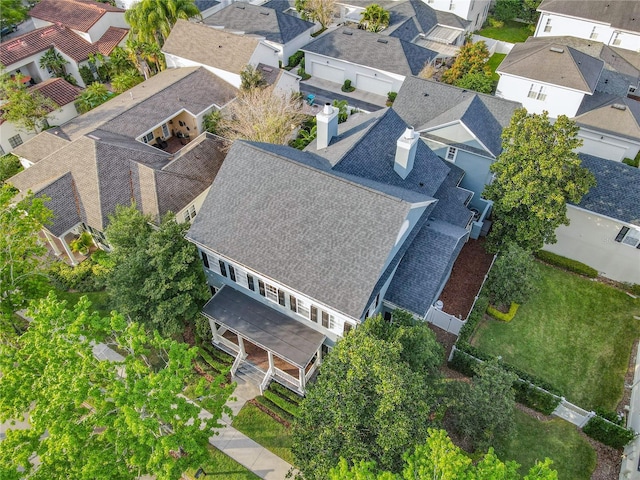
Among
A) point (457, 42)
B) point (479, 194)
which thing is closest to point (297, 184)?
point (479, 194)

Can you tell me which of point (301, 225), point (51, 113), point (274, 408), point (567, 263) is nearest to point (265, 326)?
point (274, 408)

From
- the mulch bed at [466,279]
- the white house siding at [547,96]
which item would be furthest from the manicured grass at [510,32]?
the mulch bed at [466,279]

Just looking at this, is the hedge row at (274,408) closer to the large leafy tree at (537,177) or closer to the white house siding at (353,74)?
the large leafy tree at (537,177)

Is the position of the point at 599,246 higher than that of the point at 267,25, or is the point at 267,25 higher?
the point at 267,25

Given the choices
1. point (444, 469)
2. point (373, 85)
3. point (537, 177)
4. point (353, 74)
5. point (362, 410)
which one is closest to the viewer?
point (444, 469)

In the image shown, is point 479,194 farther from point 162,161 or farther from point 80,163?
point 80,163

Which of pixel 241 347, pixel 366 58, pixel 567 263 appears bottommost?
pixel 241 347

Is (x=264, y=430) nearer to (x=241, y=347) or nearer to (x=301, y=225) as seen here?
(x=241, y=347)
